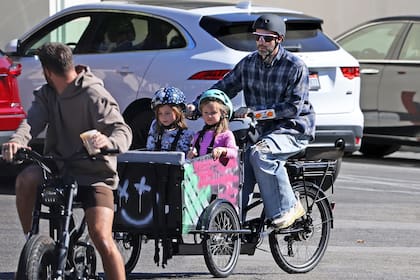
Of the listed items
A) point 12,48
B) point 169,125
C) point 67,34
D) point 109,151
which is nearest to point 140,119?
point 12,48

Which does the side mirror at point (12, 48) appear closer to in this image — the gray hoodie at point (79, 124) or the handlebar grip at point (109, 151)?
the gray hoodie at point (79, 124)

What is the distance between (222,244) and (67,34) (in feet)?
23.8

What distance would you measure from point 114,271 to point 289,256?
249cm

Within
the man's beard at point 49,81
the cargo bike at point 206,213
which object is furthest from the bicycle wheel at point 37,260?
the cargo bike at point 206,213

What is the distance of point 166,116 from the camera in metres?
8.81

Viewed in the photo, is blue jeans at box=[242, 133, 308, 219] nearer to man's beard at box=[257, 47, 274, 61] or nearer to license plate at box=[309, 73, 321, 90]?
man's beard at box=[257, 47, 274, 61]

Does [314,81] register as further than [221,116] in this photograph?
Yes

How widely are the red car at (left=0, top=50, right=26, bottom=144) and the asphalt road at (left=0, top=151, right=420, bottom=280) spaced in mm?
670

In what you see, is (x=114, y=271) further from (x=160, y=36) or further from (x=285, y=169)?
(x=160, y=36)

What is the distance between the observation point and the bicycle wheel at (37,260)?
658 cm

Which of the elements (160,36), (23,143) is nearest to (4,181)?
(160,36)

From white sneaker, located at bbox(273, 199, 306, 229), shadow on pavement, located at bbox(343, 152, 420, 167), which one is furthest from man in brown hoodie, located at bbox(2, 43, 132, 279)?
shadow on pavement, located at bbox(343, 152, 420, 167)

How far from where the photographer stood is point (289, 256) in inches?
356

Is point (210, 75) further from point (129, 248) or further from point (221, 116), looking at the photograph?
point (129, 248)
